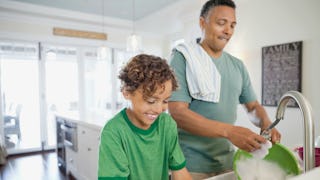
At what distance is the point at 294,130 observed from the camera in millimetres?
2912

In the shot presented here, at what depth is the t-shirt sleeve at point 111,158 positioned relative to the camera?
69 centimetres

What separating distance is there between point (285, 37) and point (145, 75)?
2.90 metres

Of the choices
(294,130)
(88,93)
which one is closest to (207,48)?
(294,130)

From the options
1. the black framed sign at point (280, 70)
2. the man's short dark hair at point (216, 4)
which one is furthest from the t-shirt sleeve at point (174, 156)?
the black framed sign at point (280, 70)

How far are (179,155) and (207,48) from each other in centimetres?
48

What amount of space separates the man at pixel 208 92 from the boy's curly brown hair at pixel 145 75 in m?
0.14

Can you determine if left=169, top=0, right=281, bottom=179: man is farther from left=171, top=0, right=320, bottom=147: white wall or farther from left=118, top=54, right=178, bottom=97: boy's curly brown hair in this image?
left=171, top=0, right=320, bottom=147: white wall

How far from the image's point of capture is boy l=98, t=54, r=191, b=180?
72 cm

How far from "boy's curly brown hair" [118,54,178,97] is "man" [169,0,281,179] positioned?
0.14 meters

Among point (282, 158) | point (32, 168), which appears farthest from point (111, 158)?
point (32, 168)

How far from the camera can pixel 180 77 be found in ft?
3.05

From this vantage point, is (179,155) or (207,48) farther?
(207,48)

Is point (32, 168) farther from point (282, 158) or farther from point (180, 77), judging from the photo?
point (282, 158)

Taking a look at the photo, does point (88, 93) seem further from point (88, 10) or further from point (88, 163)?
point (88, 163)
